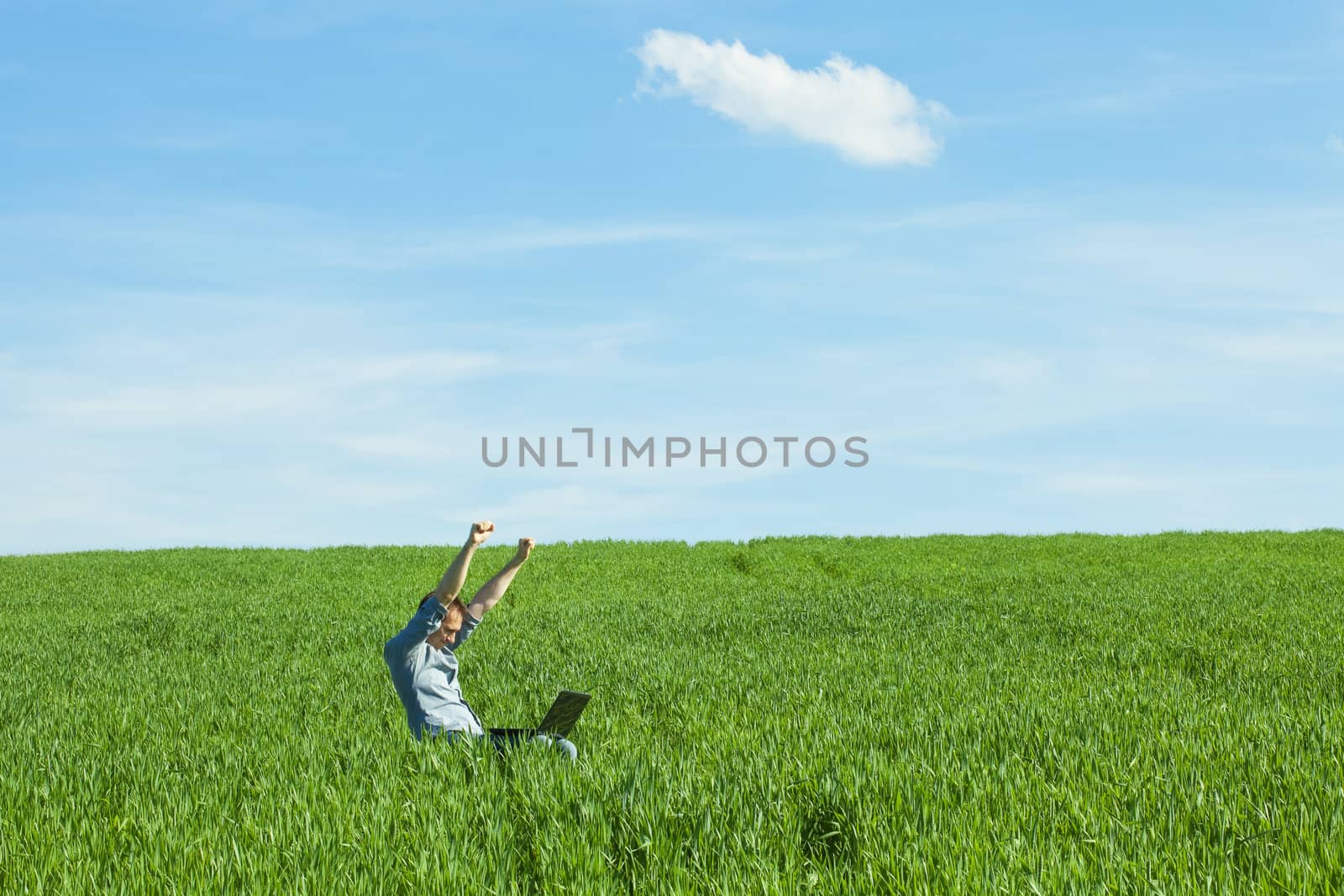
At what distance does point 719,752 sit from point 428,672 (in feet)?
7.85

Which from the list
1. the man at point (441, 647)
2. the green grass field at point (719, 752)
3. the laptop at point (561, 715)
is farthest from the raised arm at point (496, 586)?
the green grass field at point (719, 752)

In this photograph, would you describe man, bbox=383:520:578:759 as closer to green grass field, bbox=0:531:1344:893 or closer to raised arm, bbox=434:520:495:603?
raised arm, bbox=434:520:495:603

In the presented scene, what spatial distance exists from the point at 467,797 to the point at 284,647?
11.5 meters

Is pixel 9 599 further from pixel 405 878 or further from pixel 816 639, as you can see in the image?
pixel 405 878

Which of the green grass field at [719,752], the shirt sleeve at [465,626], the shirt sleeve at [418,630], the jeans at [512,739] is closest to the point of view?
the green grass field at [719,752]

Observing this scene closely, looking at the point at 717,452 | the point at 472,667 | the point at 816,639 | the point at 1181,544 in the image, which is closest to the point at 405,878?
the point at 472,667

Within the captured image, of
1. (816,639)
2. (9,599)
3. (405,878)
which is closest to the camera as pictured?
(405,878)

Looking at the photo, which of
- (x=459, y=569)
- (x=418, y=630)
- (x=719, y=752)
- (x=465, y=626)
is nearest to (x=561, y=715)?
(x=465, y=626)

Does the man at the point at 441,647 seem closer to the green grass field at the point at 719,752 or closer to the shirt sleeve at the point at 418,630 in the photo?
the shirt sleeve at the point at 418,630

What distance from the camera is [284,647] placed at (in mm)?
16438

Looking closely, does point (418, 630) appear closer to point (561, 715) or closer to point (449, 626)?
point (449, 626)

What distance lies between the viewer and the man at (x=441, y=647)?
6.22m

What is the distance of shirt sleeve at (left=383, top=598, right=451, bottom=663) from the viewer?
6.21m

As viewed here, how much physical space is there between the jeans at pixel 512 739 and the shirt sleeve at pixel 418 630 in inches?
26.8
